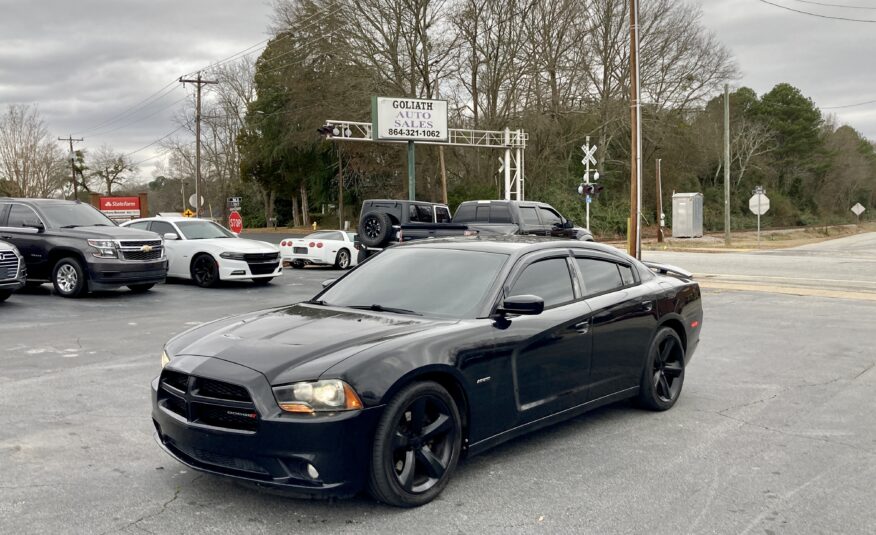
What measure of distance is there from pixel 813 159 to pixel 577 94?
4452 centimetres

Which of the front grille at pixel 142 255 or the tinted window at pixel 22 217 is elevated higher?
the tinted window at pixel 22 217

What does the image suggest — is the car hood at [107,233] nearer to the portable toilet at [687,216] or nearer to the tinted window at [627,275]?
the tinted window at [627,275]

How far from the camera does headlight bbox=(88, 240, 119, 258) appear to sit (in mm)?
13867

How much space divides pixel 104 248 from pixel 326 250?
32.0ft

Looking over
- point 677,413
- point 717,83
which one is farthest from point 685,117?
point 677,413

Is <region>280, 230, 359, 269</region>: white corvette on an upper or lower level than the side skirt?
upper

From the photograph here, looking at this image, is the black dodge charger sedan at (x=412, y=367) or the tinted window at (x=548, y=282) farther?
the tinted window at (x=548, y=282)

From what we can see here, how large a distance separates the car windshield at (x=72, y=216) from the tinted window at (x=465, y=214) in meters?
8.45

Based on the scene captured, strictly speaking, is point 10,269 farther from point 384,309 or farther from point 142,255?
point 384,309

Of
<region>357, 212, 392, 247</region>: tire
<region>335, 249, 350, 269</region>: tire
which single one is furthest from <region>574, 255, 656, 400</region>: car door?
<region>335, 249, 350, 269</region>: tire

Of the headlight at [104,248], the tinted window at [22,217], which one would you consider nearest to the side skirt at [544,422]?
the headlight at [104,248]

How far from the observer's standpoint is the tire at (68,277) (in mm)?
14000

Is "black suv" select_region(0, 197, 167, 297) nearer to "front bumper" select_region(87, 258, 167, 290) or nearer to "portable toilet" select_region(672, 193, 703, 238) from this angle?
"front bumper" select_region(87, 258, 167, 290)

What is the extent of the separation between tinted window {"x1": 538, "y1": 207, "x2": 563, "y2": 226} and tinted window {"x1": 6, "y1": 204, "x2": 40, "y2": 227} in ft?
38.2
